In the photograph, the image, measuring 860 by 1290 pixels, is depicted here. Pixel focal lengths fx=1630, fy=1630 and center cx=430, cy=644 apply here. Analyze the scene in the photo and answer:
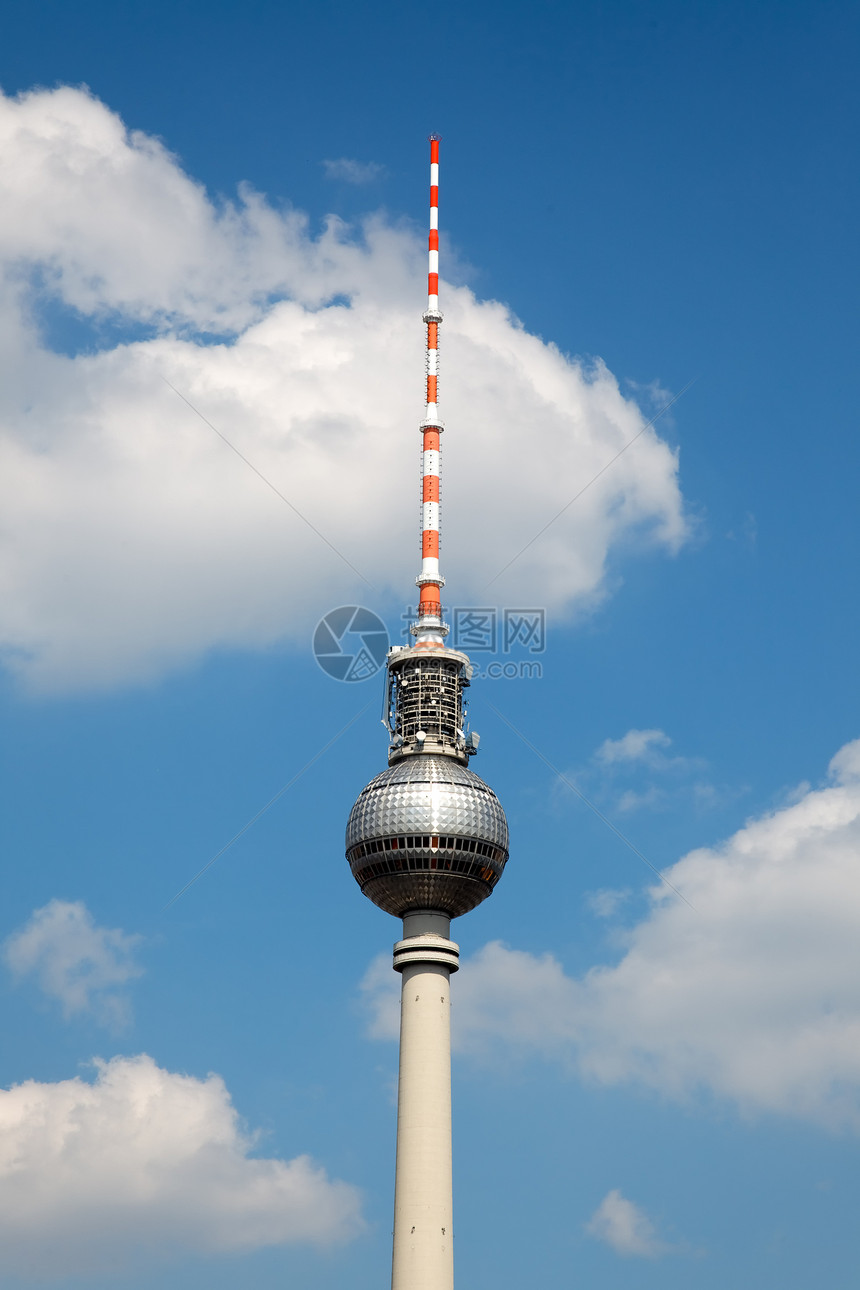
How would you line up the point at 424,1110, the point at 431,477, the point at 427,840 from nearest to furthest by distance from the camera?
1. the point at 424,1110
2. the point at 427,840
3. the point at 431,477

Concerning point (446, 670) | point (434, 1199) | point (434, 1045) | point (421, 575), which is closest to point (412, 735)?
point (446, 670)

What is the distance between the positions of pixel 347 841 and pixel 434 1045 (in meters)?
22.0

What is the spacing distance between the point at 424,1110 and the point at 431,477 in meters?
63.4

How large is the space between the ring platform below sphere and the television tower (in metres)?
0.10

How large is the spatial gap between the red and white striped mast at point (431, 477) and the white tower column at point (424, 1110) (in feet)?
93.8

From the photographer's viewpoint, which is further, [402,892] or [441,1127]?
[402,892]

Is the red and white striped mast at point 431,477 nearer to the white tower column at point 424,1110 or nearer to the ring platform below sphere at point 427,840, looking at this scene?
the ring platform below sphere at point 427,840

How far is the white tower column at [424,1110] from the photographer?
139 meters

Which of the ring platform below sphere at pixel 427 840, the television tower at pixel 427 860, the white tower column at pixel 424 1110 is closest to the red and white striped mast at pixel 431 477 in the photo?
the television tower at pixel 427 860

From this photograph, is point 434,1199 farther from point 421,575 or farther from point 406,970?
point 421,575

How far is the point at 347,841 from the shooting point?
158 m

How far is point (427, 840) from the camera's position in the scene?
15138 centimetres

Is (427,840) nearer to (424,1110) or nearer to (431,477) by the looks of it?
(424,1110)

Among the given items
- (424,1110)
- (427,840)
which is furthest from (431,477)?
(424,1110)
